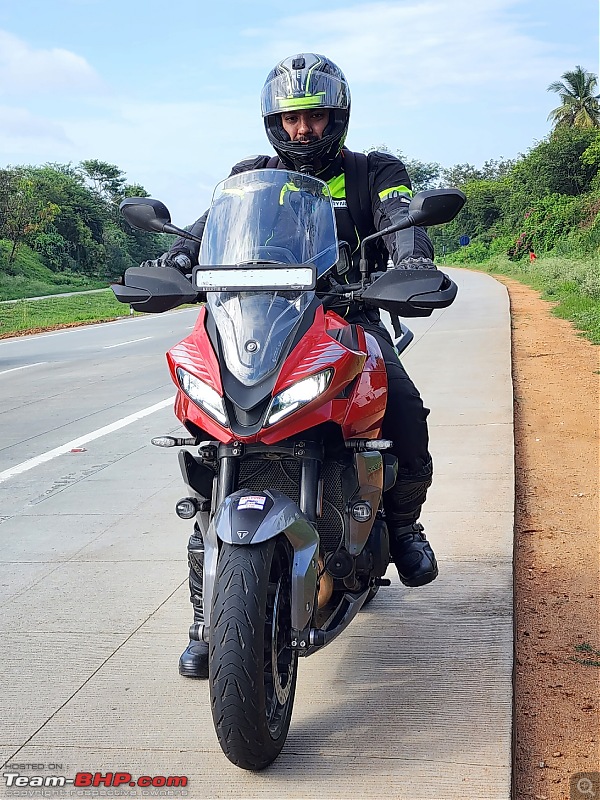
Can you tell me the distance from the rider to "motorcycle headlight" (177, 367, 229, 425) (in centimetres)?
70

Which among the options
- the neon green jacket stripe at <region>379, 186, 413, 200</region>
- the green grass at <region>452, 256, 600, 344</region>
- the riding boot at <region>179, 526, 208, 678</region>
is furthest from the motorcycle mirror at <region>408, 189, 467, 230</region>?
the green grass at <region>452, 256, 600, 344</region>

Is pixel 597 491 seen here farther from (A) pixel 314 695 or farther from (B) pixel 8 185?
(B) pixel 8 185

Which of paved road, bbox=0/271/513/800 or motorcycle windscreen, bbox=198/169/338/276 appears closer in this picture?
paved road, bbox=0/271/513/800

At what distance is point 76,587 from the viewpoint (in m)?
5.30

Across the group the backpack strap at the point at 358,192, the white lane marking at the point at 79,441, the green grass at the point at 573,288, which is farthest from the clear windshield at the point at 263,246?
the green grass at the point at 573,288

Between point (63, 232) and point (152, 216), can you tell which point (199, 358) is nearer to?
point (152, 216)

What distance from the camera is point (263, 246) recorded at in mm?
3668

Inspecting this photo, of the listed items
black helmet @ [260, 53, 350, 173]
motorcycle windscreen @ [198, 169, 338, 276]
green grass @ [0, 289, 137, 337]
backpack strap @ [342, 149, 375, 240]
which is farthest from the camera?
green grass @ [0, 289, 137, 337]

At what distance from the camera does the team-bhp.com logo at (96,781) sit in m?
3.32

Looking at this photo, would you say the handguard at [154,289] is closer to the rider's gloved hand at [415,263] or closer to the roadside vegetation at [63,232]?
the rider's gloved hand at [415,263]

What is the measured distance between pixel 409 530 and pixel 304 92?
179 cm

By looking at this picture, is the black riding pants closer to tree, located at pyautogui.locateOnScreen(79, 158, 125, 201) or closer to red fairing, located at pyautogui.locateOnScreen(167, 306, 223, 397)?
red fairing, located at pyautogui.locateOnScreen(167, 306, 223, 397)

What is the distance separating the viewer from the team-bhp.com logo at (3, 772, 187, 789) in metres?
3.32

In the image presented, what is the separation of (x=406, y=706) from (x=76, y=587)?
2.12 metres
